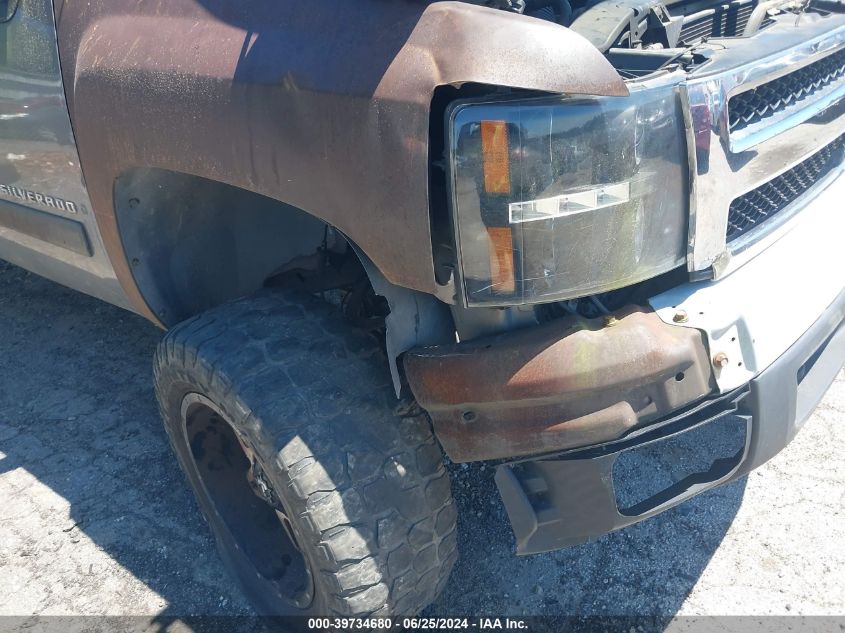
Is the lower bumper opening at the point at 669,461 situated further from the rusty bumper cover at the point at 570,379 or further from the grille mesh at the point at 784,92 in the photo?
the grille mesh at the point at 784,92

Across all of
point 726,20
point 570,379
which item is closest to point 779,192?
point 726,20

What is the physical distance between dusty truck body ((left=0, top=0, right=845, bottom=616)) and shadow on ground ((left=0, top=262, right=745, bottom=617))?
309 millimetres

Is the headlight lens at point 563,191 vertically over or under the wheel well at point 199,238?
over

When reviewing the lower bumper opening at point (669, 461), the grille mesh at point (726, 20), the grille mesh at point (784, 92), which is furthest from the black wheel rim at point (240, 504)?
the grille mesh at point (726, 20)

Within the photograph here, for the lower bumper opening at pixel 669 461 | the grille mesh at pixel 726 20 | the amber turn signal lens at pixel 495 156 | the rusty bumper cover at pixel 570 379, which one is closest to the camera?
the amber turn signal lens at pixel 495 156

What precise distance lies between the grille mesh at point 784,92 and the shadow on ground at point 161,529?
1.33 metres

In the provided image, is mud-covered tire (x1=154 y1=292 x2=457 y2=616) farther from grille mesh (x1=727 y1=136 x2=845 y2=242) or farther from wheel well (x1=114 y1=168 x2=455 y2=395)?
grille mesh (x1=727 y1=136 x2=845 y2=242)

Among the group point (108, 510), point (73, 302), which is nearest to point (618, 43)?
point (108, 510)

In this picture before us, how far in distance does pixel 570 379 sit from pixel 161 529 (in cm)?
169

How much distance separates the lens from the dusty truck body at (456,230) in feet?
4.90

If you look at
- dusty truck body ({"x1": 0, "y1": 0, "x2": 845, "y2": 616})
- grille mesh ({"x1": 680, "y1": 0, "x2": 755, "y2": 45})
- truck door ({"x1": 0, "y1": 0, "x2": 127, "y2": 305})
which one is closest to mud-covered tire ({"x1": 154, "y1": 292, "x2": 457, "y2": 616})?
dusty truck body ({"x1": 0, "y1": 0, "x2": 845, "y2": 616})

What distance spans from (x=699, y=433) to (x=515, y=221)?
1.75 metres

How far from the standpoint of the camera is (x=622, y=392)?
1.62m

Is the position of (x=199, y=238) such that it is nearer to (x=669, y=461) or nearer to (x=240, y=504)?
(x=240, y=504)
